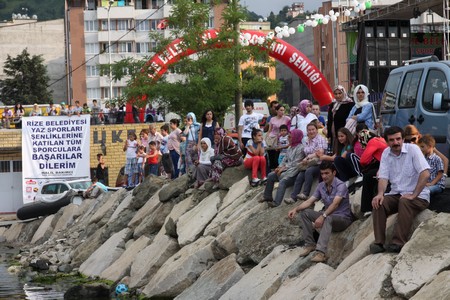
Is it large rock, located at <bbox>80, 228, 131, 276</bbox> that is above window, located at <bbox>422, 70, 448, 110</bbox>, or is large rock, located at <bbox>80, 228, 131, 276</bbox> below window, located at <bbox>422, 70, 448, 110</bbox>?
below

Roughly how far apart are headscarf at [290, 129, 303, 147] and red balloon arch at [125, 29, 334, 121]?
1184cm

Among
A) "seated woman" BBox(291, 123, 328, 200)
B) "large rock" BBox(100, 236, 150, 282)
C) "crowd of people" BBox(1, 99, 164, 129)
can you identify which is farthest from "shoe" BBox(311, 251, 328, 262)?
"crowd of people" BBox(1, 99, 164, 129)

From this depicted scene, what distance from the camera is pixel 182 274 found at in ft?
63.5

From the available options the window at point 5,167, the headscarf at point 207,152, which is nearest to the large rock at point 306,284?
the headscarf at point 207,152

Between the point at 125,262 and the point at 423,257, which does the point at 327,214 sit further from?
the point at 125,262

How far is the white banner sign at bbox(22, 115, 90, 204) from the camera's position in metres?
40.6

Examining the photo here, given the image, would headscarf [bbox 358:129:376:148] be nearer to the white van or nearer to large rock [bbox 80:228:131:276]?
the white van

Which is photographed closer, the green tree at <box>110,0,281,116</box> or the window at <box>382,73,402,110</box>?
the window at <box>382,73,402,110</box>

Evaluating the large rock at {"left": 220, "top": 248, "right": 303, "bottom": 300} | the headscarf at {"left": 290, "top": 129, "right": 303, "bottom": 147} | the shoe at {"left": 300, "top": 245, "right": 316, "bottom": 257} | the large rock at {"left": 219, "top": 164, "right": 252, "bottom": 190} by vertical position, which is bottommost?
the large rock at {"left": 220, "top": 248, "right": 303, "bottom": 300}

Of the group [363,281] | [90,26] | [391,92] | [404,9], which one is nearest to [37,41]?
[90,26]

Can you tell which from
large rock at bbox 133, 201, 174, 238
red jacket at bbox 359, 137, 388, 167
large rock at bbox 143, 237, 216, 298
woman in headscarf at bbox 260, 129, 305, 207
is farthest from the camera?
large rock at bbox 133, 201, 174, 238

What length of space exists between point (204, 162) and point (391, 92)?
5.95 metres

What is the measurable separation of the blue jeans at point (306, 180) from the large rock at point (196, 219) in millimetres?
3792

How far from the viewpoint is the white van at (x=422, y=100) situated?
16891mm
